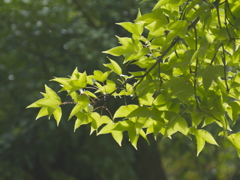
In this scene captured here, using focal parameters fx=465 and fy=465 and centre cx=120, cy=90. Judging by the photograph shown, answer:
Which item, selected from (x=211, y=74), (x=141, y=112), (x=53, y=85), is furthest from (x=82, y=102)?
(x=53, y=85)

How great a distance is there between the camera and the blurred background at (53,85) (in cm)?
726

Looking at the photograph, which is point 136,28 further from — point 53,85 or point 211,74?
point 53,85

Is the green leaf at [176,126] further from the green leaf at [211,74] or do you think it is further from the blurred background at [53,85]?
the blurred background at [53,85]

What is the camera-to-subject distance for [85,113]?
6.47 feet

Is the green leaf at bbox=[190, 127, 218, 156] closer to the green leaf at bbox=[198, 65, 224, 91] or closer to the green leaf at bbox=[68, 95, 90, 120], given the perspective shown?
the green leaf at bbox=[198, 65, 224, 91]

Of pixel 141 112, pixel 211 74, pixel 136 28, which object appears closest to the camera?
pixel 211 74

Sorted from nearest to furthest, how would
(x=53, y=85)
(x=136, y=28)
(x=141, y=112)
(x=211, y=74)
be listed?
(x=211, y=74), (x=141, y=112), (x=136, y=28), (x=53, y=85)

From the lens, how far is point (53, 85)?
695cm

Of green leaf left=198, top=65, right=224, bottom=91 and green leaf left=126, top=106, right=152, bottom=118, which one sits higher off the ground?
green leaf left=198, top=65, right=224, bottom=91

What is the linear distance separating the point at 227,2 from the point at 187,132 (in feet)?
1.81

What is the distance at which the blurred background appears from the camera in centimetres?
726

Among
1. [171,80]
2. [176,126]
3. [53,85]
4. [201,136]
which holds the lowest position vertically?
[53,85]

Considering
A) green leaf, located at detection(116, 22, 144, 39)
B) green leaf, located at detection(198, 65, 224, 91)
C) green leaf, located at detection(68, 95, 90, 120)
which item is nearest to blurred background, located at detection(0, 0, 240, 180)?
green leaf, located at detection(116, 22, 144, 39)

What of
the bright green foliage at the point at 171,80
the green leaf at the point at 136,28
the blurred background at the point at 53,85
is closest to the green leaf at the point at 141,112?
the bright green foliage at the point at 171,80
